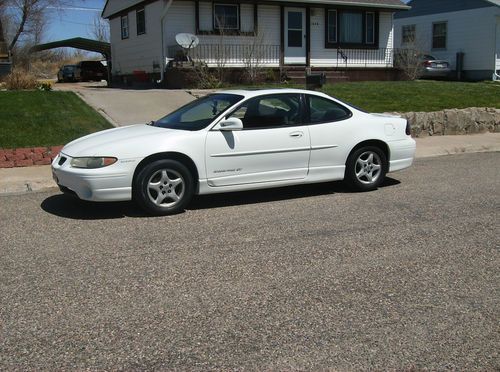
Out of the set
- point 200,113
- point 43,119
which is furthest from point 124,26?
point 200,113

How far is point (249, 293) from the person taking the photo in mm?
4430

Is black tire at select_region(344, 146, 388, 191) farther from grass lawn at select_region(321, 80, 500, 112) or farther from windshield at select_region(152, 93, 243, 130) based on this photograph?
grass lawn at select_region(321, 80, 500, 112)

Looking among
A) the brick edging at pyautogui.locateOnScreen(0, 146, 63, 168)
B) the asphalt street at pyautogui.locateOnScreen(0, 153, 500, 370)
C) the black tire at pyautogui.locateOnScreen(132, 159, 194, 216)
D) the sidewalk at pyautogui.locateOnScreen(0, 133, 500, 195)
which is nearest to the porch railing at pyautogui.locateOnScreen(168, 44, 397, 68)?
the sidewalk at pyautogui.locateOnScreen(0, 133, 500, 195)

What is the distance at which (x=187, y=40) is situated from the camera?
67.0 ft

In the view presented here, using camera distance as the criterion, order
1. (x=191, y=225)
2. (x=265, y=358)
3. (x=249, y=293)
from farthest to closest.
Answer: (x=191, y=225) < (x=249, y=293) < (x=265, y=358)

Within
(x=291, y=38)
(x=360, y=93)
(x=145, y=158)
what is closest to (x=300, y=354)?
(x=145, y=158)

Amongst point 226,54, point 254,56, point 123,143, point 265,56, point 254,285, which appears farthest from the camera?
point 265,56

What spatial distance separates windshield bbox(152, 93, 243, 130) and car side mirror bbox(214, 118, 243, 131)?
219 millimetres

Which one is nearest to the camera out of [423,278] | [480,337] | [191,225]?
[480,337]

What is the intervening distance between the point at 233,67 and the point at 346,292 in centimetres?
1737

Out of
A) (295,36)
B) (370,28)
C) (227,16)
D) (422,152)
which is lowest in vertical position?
(422,152)

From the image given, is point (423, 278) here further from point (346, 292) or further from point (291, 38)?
point (291, 38)

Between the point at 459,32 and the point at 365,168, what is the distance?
25.0 meters

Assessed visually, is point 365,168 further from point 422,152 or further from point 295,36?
point 295,36
